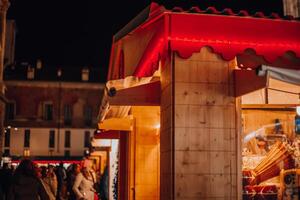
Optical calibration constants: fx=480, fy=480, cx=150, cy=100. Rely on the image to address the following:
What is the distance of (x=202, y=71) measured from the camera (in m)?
6.93

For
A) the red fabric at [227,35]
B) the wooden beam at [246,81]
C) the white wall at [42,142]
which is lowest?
the wooden beam at [246,81]

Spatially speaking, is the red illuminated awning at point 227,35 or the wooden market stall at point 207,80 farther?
the red illuminated awning at point 227,35

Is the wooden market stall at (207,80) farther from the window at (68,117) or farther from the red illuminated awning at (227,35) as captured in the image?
the window at (68,117)

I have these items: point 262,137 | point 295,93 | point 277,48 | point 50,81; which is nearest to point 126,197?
point 262,137

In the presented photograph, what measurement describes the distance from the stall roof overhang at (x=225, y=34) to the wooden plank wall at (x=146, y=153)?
399 centimetres

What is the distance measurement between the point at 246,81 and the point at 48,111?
55.0 metres

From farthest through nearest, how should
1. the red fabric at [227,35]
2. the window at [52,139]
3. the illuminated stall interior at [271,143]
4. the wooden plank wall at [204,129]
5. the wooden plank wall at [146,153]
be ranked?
the window at [52,139] < the wooden plank wall at [146,153] < the illuminated stall interior at [271,143] < the red fabric at [227,35] < the wooden plank wall at [204,129]

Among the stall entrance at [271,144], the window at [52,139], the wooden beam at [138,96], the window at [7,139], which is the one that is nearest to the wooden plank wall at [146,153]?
the stall entrance at [271,144]

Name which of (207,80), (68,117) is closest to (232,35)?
(207,80)

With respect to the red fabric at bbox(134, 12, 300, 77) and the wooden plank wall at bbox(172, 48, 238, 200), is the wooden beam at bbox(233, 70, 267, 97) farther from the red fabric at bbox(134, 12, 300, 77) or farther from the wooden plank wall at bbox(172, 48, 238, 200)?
the red fabric at bbox(134, 12, 300, 77)

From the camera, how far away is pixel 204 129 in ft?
22.2

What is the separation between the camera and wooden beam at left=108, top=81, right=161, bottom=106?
819cm

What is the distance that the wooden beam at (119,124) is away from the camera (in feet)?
37.2

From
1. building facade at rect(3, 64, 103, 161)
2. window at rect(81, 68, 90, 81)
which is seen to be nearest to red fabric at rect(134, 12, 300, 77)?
building facade at rect(3, 64, 103, 161)
